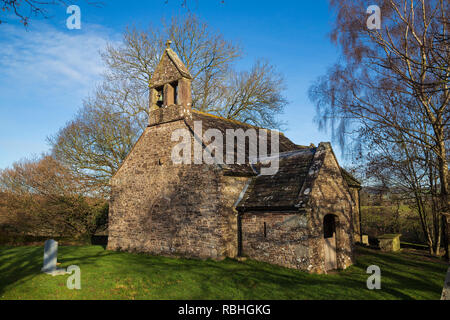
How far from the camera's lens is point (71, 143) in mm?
22531

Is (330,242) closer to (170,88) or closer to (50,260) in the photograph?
(50,260)

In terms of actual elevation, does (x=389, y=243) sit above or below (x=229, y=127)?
below

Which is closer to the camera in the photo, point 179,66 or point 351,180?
point 179,66

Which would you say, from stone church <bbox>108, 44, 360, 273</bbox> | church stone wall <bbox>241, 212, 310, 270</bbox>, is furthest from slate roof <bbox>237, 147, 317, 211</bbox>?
church stone wall <bbox>241, 212, 310, 270</bbox>

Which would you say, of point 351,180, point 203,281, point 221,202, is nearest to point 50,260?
point 203,281

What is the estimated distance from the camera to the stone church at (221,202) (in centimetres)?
1073

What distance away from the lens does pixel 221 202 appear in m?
11.9

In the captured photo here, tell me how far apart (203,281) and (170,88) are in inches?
383

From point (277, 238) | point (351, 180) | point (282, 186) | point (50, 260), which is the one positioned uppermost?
point (351, 180)

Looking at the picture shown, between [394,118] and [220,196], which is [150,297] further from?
[394,118]

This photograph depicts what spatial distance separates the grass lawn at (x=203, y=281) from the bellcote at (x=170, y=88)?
23.1ft

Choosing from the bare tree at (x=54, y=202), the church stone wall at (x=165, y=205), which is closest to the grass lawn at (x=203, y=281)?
the church stone wall at (x=165, y=205)
